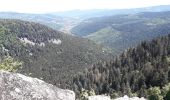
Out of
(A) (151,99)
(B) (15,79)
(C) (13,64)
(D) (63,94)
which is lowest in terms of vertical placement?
(A) (151,99)

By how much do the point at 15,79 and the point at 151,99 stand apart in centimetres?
12885

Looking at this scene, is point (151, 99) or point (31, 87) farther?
point (151, 99)

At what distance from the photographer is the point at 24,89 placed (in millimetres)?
31891

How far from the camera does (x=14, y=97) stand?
3100 cm

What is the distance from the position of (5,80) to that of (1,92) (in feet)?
4.37

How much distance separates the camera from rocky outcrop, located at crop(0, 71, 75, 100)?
3117 centimetres

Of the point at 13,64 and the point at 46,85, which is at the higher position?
the point at 46,85

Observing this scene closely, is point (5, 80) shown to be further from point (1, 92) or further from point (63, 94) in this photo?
point (63, 94)

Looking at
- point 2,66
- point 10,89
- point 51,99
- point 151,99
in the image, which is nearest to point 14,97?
point 10,89

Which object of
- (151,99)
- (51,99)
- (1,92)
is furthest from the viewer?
(151,99)

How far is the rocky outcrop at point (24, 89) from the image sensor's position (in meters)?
31.2

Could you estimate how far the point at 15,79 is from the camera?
106 feet

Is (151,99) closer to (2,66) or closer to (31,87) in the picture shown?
(2,66)

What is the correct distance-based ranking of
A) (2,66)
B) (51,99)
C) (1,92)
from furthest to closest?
1. (2,66)
2. (51,99)
3. (1,92)
